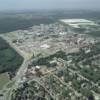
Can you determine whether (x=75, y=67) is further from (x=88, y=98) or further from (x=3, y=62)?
(x=3, y=62)

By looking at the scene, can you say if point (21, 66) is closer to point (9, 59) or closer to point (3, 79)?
point (9, 59)

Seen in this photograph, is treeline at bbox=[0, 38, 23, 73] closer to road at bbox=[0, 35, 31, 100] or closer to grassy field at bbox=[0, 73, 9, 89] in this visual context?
road at bbox=[0, 35, 31, 100]

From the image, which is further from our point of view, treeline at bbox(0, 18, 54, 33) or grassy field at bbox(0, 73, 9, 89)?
treeline at bbox(0, 18, 54, 33)

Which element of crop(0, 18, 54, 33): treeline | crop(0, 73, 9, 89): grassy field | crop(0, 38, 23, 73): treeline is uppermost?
crop(0, 73, 9, 89): grassy field

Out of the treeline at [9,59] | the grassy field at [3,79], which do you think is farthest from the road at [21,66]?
the grassy field at [3,79]

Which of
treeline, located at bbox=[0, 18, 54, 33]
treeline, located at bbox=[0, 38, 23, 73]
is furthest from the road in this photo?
treeline, located at bbox=[0, 18, 54, 33]

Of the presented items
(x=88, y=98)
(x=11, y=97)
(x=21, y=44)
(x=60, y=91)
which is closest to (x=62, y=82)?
(x=60, y=91)

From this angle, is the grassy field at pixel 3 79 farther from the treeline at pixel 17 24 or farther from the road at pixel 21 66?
the treeline at pixel 17 24

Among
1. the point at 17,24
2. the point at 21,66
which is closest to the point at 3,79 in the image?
the point at 21,66
